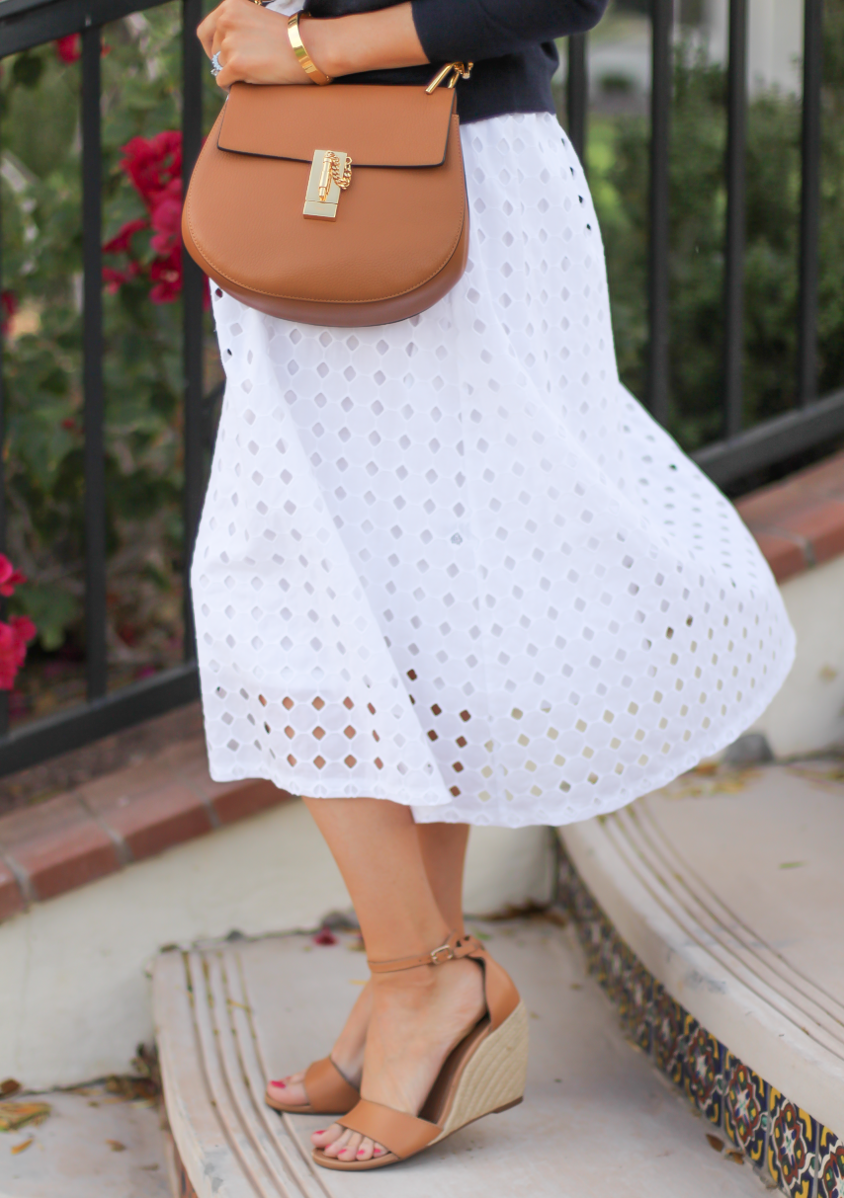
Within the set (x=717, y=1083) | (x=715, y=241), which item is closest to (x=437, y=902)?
(x=717, y=1083)

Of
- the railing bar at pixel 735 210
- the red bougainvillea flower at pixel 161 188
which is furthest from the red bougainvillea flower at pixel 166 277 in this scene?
the railing bar at pixel 735 210

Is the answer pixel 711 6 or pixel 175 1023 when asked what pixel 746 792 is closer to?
pixel 175 1023

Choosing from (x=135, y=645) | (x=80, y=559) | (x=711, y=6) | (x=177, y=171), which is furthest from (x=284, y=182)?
(x=711, y=6)

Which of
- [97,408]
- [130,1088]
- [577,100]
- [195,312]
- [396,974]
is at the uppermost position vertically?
[577,100]

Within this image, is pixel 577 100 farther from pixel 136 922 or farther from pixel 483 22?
pixel 136 922

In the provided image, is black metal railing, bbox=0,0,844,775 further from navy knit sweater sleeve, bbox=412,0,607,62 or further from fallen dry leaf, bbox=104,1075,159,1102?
navy knit sweater sleeve, bbox=412,0,607,62

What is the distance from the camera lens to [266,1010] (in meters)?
1.58

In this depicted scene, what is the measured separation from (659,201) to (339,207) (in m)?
1.05

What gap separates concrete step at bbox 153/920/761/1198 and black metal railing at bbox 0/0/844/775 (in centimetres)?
40

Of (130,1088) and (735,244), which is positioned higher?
(735,244)

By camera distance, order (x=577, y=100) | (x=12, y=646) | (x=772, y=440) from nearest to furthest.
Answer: (x=12, y=646) < (x=577, y=100) < (x=772, y=440)

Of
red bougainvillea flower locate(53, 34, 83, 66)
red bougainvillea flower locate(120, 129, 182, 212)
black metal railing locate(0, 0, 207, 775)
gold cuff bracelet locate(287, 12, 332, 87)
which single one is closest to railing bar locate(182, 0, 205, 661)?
black metal railing locate(0, 0, 207, 775)

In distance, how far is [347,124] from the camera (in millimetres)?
1069

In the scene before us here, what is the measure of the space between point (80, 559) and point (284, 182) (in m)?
1.56
